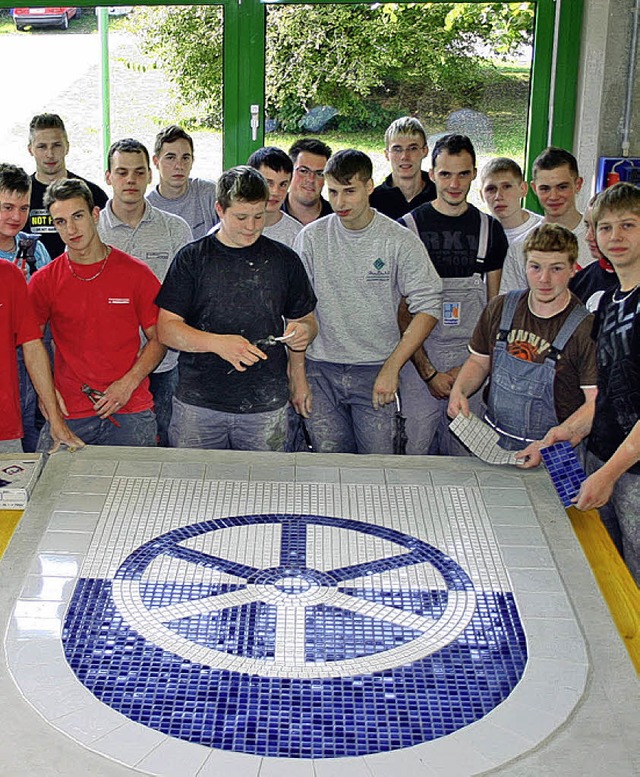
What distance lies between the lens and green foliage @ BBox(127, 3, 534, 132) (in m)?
5.63

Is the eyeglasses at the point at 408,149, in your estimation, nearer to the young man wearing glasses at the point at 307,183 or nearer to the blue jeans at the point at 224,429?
the young man wearing glasses at the point at 307,183

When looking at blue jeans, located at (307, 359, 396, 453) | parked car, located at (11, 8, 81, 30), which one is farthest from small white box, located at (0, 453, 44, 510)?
parked car, located at (11, 8, 81, 30)

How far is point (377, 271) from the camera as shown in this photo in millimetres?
3986

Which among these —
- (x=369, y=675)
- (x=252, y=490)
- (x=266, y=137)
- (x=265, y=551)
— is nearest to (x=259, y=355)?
(x=252, y=490)

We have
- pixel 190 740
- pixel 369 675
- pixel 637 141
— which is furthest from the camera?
pixel 637 141

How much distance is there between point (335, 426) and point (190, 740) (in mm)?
2273

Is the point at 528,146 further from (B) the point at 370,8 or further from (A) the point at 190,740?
(A) the point at 190,740

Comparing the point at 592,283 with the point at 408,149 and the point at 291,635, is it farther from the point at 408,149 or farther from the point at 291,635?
the point at 291,635

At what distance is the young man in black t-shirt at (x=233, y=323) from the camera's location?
3555mm

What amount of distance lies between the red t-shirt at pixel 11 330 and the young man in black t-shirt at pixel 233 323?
476 mm

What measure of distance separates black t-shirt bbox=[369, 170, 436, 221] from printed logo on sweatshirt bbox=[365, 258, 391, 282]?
77 cm

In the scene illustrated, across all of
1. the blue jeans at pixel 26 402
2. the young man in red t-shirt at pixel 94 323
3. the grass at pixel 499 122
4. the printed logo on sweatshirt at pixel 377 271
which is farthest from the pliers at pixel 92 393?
the grass at pixel 499 122

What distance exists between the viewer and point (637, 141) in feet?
17.7

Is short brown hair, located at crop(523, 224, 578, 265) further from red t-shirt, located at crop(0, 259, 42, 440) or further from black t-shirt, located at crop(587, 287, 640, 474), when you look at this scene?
red t-shirt, located at crop(0, 259, 42, 440)
